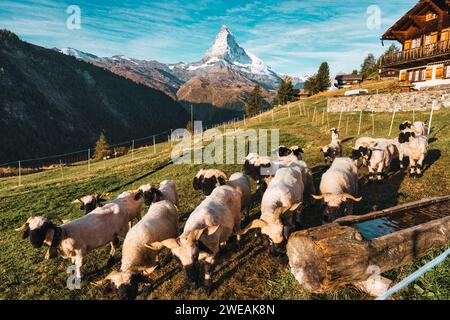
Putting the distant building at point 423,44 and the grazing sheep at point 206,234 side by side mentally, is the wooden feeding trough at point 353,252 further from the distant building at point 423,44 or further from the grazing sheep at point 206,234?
the distant building at point 423,44

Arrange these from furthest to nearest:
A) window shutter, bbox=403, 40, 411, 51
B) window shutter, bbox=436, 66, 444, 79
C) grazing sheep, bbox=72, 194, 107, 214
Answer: window shutter, bbox=403, 40, 411, 51 → window shutter, bbox=436, 66, 444, 79 → grazing sheep, bbox=72, 194, 107, 214

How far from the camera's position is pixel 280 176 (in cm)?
1180

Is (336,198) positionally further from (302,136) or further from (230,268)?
(302,136)

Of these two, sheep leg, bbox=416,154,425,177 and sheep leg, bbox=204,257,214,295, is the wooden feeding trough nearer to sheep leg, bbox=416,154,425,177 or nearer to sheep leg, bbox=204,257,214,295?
sheep leg, bbox=204,257,214,295

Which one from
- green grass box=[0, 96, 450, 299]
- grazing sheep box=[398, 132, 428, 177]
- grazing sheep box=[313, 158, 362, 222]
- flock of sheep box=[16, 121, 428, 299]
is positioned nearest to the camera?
green grass box=[0, 96, 450, 299]

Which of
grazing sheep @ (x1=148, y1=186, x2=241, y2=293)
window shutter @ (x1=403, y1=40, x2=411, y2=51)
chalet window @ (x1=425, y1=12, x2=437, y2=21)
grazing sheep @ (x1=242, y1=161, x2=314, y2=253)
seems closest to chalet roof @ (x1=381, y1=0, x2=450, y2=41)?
chalet window @ (x1=425, y1=12, x2=437, y2=21)

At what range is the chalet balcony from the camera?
118 ft

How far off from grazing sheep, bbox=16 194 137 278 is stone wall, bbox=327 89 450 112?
3340 cm

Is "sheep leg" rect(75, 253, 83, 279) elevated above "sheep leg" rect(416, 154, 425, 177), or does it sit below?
below

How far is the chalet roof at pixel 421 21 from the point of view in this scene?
121 feet

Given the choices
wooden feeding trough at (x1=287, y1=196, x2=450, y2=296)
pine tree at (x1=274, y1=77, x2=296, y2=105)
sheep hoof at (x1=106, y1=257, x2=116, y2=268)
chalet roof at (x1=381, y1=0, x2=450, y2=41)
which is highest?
chalet roof at (x1=381, y1=0, x2=450, y2=41)

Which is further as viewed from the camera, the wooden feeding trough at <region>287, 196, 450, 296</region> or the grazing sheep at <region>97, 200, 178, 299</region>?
the grazing sheep at <region>97, 200, 178, 299</region>

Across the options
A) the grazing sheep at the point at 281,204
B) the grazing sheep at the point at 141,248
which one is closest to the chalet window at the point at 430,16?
the grazing sheep at the point at 281,204

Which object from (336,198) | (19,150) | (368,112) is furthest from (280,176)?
(19,150)
